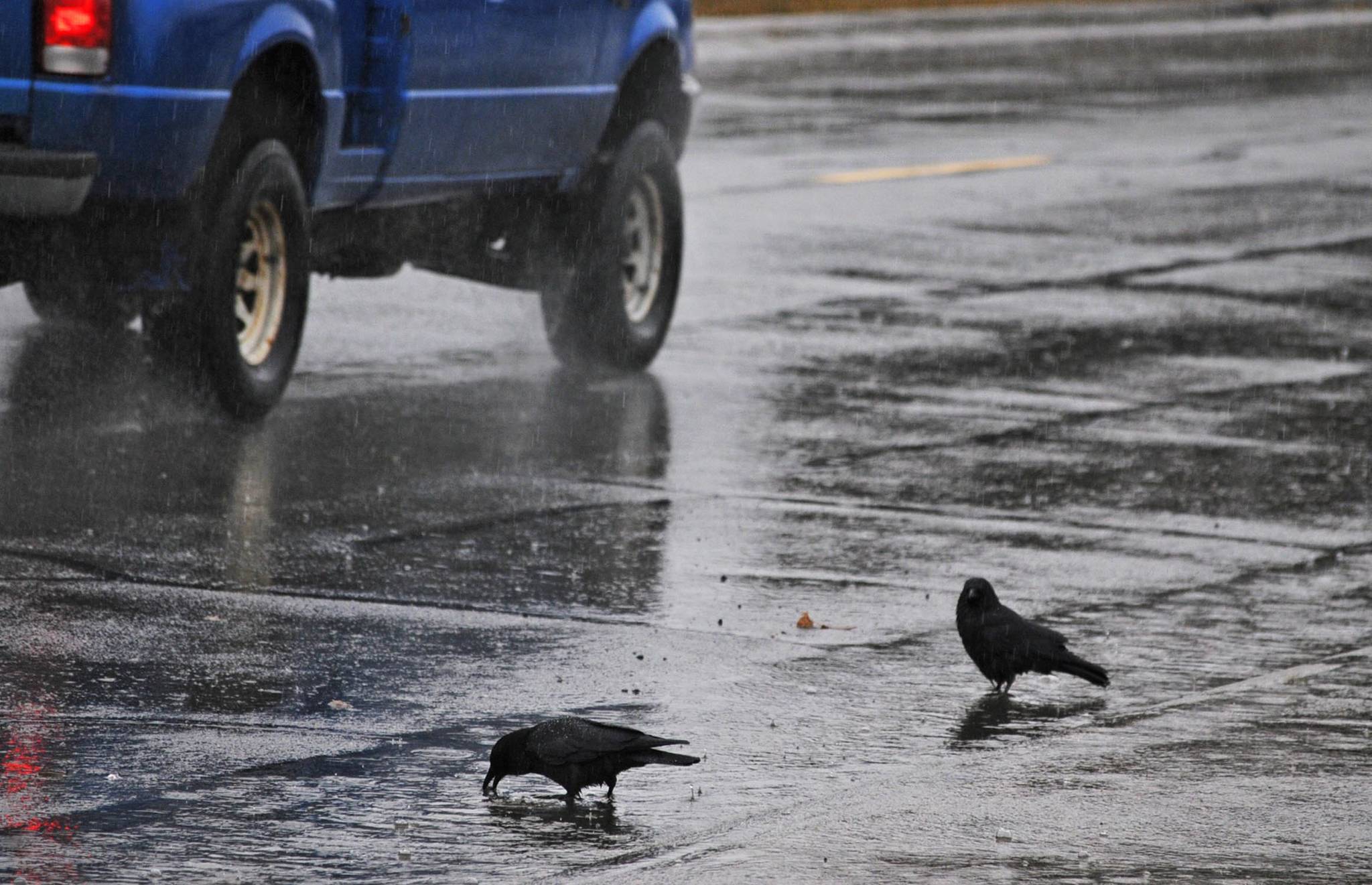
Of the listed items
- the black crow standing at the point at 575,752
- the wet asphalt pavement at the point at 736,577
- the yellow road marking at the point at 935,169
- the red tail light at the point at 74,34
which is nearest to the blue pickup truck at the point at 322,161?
the red tail light at the point at 74,34

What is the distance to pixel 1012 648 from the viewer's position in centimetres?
653

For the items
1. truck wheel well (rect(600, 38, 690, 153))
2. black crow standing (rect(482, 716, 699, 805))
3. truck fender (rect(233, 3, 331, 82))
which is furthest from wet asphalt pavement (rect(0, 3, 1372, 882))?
truck fender (rect(233, 3, 331, 82))

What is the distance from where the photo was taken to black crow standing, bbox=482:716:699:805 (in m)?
5.51

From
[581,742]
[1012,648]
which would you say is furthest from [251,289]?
[581,742]

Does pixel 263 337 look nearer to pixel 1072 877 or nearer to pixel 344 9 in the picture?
pixel 344 9

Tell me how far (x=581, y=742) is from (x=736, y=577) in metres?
2.34

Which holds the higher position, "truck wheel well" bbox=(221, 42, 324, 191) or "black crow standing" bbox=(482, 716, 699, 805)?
"truck wheel well" bbox=(221, 42, 324, 191)

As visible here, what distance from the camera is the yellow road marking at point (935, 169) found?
18406 millimetres

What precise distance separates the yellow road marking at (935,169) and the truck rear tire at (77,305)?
782cm

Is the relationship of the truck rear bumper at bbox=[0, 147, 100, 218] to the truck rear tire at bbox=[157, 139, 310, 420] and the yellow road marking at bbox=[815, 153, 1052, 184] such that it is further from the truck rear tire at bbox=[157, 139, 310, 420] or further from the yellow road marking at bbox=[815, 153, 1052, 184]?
the yellow road marking at bbox=[815, 153, 1052, 184]

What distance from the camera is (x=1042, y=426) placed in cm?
1048

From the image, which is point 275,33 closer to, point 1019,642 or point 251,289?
point 251,289

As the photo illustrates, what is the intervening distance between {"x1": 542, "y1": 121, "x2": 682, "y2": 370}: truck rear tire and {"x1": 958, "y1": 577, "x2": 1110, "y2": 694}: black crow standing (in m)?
4.70

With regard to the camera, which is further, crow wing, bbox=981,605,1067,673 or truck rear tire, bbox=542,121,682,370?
truck rear tire, bbox=542,121,682,370
